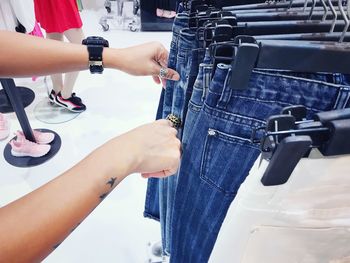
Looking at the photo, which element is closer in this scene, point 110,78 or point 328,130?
point 328,130

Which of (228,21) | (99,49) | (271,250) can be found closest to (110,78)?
(99,49)

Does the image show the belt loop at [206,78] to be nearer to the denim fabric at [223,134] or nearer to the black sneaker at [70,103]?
the denim fabric at [223,134]

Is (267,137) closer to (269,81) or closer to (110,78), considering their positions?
(269,81)

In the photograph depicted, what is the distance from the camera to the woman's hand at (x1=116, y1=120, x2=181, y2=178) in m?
0.55

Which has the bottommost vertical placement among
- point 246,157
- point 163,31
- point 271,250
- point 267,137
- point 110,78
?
point 110,78

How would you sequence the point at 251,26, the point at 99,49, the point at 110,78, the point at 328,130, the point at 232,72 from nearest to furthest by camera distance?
the point at 328,130, the point at 232,72, the point at 251,26, the point at 99,49, the point at 110,78

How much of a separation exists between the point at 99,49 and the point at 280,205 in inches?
26.2

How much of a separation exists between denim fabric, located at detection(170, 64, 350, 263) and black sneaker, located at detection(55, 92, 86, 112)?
160 cm

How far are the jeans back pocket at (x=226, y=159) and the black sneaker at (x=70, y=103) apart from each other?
1694 millimetres

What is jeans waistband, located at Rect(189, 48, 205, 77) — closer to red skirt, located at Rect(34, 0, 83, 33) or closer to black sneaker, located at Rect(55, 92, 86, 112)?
red skirt, located at Rect(34, 0, 83, 33)

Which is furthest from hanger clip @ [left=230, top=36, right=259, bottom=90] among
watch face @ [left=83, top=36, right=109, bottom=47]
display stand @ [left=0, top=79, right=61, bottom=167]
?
display stand @ [left=0, top=79, right=61, bottom=167]

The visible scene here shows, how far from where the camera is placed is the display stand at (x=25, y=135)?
1552mm

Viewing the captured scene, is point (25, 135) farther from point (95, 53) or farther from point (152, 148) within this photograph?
point (152, 148)

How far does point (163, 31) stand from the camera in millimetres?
3105
